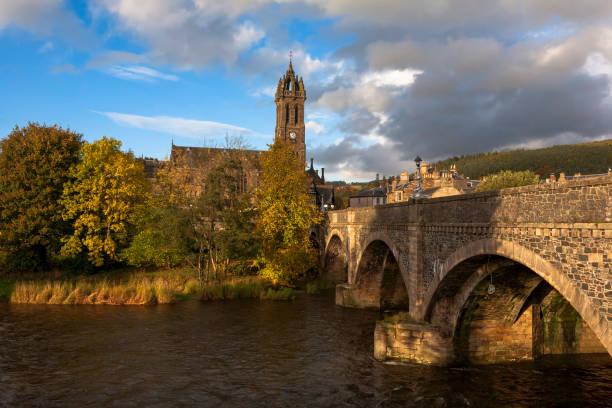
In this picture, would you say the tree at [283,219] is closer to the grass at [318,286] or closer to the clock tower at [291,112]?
the grass at [318,286]

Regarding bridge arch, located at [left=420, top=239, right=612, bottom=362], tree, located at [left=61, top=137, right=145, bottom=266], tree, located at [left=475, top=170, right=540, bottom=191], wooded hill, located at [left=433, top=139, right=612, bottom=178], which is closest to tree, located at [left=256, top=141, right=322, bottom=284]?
tree, located at [left=61, top=137, right=145, bottom=266]

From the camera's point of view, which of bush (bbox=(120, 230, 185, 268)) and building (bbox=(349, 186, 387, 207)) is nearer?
bush (bbox=(120, 230, 185, 268))

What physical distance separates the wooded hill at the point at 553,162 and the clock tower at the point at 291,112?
69.8 meters

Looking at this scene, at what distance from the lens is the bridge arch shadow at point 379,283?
1126 inches

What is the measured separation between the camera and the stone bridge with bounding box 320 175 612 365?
8.98 metres

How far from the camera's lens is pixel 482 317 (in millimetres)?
16938

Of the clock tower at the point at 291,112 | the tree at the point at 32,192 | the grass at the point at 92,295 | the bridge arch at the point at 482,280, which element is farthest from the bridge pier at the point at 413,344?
the clock tower at the point at 291,112

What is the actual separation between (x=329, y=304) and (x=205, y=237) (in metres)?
12.0

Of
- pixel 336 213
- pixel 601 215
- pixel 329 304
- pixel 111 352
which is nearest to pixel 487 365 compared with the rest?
pixel 601 215

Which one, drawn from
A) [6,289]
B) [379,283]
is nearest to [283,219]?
[379,283]

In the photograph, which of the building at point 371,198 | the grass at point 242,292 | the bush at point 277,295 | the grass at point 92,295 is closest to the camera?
the grass at point 92,295

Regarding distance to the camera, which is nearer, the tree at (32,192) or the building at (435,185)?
the tree at (32,192)

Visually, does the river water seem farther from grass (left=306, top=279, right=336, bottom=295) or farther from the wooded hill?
the wooded hill

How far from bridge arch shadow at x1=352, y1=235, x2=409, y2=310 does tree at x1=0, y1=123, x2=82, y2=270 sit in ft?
85.6
